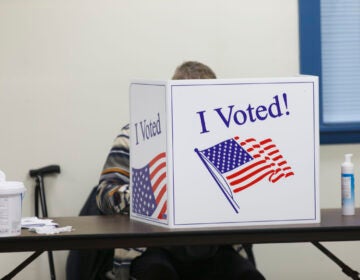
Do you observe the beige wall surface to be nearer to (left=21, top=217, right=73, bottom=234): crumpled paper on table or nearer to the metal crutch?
the metal crutch

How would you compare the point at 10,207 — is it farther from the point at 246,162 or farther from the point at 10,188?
the point at 246,162

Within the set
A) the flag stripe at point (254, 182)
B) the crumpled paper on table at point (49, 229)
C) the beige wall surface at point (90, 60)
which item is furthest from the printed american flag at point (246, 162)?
the beige wall surface at point (90, 60)

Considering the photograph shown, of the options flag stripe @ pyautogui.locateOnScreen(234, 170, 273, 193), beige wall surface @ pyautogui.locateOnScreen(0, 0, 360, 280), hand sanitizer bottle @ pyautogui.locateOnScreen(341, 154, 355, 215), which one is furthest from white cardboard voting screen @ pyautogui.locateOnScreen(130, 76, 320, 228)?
beige wall surface @ pyautogui.locateOnScreen(0, 0, 360, 280)

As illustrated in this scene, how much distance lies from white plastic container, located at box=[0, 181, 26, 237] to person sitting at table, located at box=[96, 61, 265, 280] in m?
0.47

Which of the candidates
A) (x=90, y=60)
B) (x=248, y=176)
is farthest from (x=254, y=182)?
(x=90, y=60)

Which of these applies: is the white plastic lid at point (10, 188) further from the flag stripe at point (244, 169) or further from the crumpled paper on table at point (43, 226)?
the flag stripe at point (244, 169)

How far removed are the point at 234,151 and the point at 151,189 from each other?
266 millimetres

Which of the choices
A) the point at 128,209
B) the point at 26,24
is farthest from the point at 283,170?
the point at 26,24

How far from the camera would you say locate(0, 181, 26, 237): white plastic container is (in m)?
1.99

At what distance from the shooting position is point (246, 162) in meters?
2.07

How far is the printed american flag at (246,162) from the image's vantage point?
2.05 metres

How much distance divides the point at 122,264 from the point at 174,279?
0.21 metres

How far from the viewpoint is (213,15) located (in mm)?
3309

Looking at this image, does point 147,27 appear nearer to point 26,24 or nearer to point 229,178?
point 26,24
